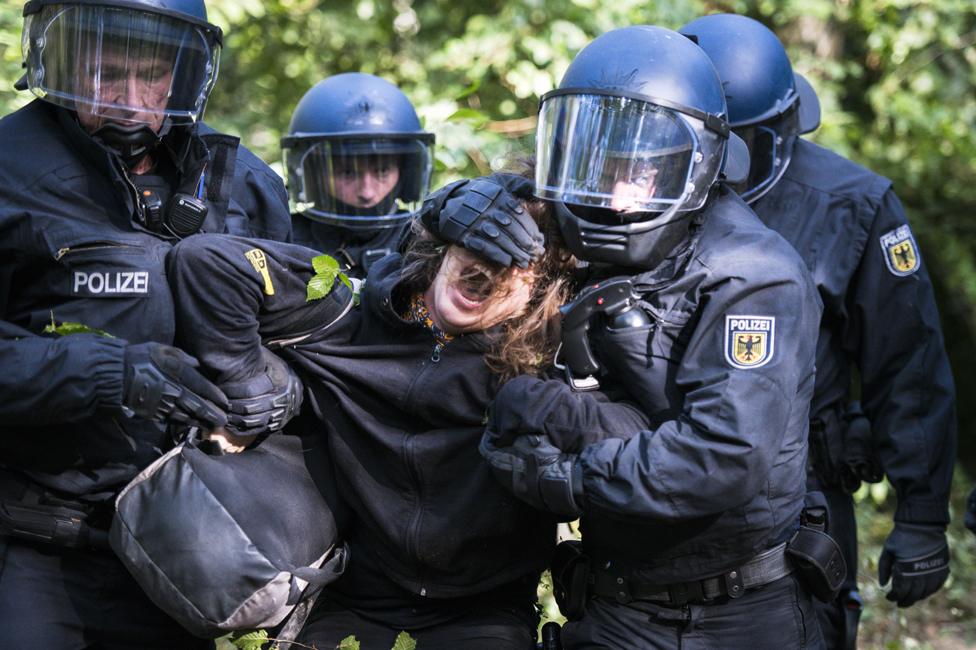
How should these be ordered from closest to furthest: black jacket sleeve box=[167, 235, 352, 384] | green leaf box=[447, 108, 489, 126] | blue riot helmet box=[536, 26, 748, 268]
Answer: blue riot helmet box=[536, 26, 748, 268], black jacket sleeve box=[167, 235, 352, 384], green leaf box=[447, 108, 489, 126]

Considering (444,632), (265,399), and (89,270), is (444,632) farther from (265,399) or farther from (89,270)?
(89,270)

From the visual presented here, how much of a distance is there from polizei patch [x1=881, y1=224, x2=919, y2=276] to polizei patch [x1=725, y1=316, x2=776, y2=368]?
150 cm

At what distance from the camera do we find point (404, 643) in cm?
296

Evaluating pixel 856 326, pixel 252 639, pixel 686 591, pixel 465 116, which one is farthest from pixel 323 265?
pixel 465 116

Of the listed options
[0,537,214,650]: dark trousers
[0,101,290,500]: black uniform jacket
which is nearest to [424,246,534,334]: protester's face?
[0,101,290,500]: black uniform jacket

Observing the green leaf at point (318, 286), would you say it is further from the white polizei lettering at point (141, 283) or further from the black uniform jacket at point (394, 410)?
the white polizei lettering at point (141, 283)

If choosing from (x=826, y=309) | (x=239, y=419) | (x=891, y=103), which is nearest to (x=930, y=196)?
(x=891, y=103)

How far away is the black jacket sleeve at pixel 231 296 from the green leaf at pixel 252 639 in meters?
0.65

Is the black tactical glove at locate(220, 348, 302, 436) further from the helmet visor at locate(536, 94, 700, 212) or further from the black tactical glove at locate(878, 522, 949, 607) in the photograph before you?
the black tactical glove at locate(878, 522, 949, 607)

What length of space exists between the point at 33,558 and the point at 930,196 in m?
7.16

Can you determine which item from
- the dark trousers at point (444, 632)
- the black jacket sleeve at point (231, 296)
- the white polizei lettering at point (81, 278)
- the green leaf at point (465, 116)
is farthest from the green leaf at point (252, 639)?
the green leaf at point (465, 116)

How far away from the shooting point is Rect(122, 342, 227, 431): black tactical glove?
8.84 ft

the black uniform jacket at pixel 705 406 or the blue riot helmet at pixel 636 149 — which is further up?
the blue riot helmet at pixel 636 149

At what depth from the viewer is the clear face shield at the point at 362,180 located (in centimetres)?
457
